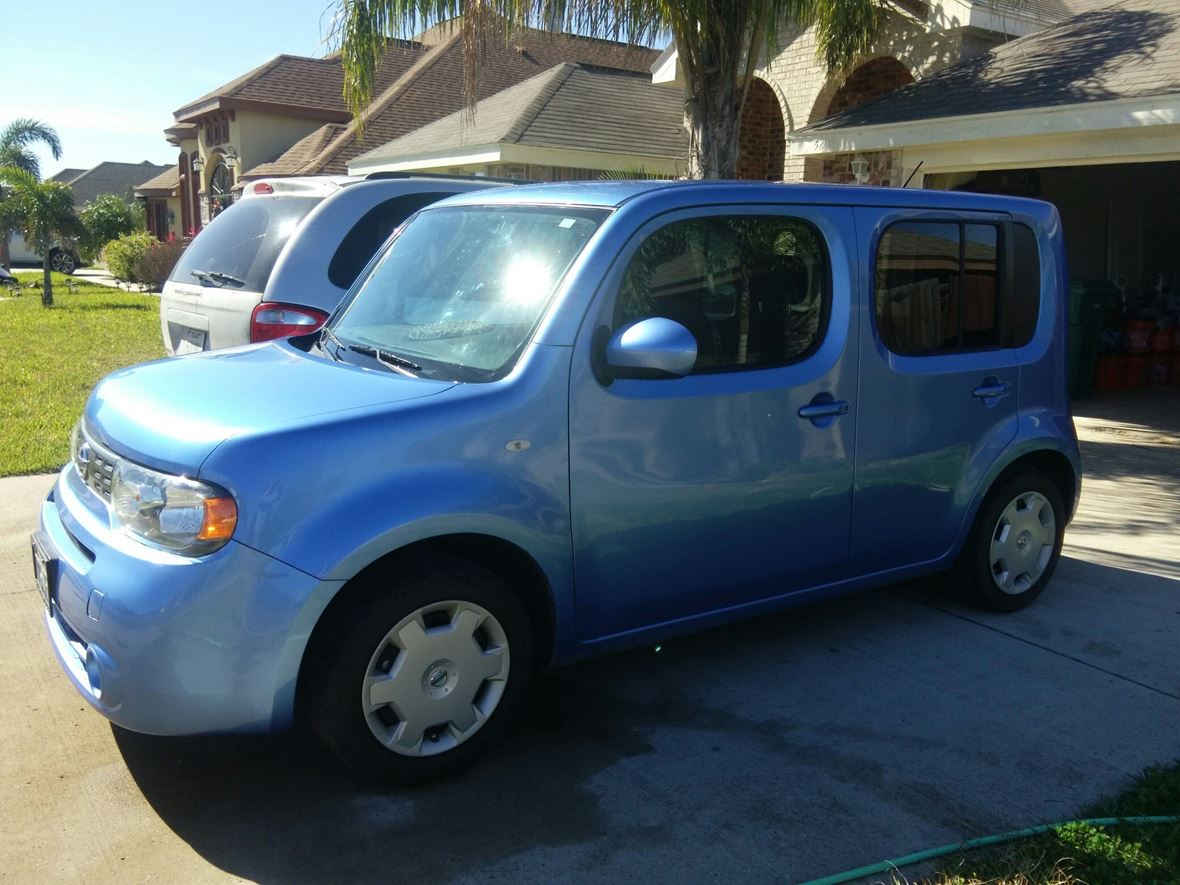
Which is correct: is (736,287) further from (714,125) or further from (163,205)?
(163,205)

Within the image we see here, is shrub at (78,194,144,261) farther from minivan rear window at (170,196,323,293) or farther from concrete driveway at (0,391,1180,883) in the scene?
concrete driveway at (0,391,1180,883)

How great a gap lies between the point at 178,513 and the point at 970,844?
2.51 m

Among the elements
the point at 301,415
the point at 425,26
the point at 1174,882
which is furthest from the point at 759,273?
the point at 425,26

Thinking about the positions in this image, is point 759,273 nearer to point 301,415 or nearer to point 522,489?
point 522,489

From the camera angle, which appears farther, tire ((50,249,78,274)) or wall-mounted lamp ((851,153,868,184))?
tire ((50,249,78,274))

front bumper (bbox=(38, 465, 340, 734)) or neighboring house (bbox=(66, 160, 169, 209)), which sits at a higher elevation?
neighboring house (bbox=(66, 160, 169, 209))

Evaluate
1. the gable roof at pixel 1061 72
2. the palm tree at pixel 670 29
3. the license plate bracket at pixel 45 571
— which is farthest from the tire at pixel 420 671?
the gable roof at pixel 1061 72

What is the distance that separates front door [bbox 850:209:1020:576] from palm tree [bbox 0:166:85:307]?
22.7 m

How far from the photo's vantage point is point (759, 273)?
4156 mm

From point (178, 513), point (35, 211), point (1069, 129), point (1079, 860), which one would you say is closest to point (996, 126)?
point (1069, 129)

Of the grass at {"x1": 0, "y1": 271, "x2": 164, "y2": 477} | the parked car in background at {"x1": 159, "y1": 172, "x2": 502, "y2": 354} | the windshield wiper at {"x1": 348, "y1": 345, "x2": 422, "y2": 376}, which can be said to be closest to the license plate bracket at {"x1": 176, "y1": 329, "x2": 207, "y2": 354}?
the parked car in background at {"x1": 159, "y1": 172, "x2": 502, "y2": 354}

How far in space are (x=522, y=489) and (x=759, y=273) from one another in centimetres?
134

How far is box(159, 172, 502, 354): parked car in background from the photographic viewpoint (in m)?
6.04

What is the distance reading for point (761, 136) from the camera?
1702 cm
